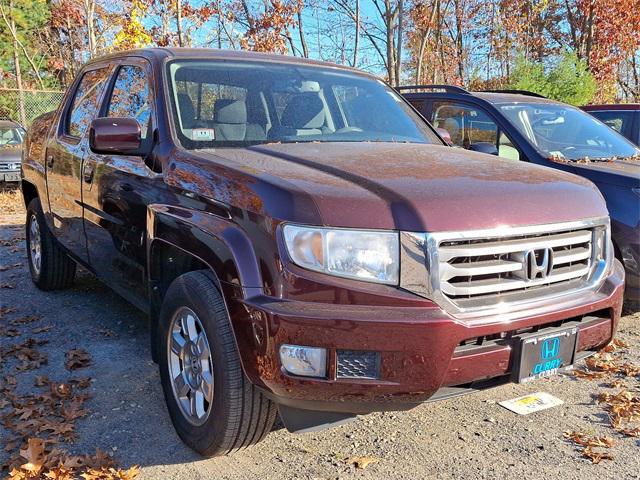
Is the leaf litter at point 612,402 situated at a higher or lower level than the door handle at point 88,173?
lower

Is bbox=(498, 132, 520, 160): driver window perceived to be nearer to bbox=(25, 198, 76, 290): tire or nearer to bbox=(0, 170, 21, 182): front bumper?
bbox=(25, 198, 76, 290): tire

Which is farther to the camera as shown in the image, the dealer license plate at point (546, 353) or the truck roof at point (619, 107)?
the truck roof at point (619, 107)

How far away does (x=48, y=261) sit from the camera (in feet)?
17.5

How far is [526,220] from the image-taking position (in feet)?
8.02

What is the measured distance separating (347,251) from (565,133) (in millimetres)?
4322

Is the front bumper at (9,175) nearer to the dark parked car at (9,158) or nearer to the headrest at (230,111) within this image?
the dark parked car at (9,158)

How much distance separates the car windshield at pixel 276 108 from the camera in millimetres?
3236

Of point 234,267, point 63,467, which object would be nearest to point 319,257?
point 234,267

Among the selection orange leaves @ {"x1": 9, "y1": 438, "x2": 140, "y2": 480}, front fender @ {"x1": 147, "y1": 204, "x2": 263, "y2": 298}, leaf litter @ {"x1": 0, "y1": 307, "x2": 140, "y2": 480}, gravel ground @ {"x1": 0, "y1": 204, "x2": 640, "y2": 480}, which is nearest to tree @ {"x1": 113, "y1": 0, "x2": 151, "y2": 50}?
leaf litter @ {"x1": 0, "y1": 307, "x2": 140, "y2": 480}

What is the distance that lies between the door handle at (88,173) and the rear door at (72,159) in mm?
114

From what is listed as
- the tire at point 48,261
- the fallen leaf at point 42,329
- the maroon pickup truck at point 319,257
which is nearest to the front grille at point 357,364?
the maroon pickup truck at point 319,257

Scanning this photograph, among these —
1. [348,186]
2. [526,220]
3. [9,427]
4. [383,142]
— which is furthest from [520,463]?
[9,427]

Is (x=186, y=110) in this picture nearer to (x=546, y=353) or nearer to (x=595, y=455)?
(x=546, y=353)

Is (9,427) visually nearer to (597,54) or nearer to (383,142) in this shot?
(383,142)
